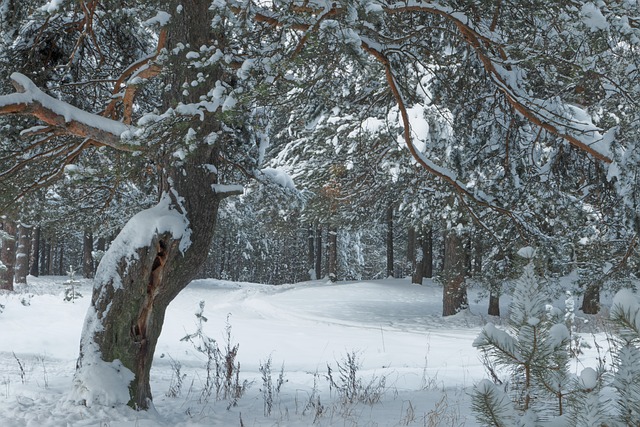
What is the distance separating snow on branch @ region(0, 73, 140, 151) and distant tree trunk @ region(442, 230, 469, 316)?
9.91 meters

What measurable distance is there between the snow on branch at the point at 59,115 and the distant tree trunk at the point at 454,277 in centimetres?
991

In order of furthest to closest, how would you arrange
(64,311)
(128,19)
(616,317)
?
(64,311) < (128,19) < (616,317)

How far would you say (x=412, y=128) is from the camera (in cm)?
668

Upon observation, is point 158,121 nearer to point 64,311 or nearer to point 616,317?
point 616,317

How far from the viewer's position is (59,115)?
15.0 ft

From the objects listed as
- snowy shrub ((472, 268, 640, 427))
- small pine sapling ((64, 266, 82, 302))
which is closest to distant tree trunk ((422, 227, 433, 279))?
small pine sapling ((64, 266, 82, 302))

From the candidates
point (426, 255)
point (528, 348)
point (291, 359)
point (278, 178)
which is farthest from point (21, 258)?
point (528, 348)

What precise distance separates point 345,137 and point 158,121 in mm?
6202

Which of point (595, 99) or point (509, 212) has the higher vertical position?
point (595, 99)

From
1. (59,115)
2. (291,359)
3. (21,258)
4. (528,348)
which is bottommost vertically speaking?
(291,359)

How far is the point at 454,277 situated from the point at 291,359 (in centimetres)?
573

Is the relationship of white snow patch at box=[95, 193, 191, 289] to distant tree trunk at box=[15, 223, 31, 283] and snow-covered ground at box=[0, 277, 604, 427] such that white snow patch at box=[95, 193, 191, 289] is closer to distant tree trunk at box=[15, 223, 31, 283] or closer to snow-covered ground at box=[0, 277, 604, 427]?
Result: snow-covered ground at box=[0, 277, 604, 427]

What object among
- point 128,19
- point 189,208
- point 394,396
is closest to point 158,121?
point 189,208

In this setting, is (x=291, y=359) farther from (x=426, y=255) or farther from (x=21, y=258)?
(x=21, y=258)
